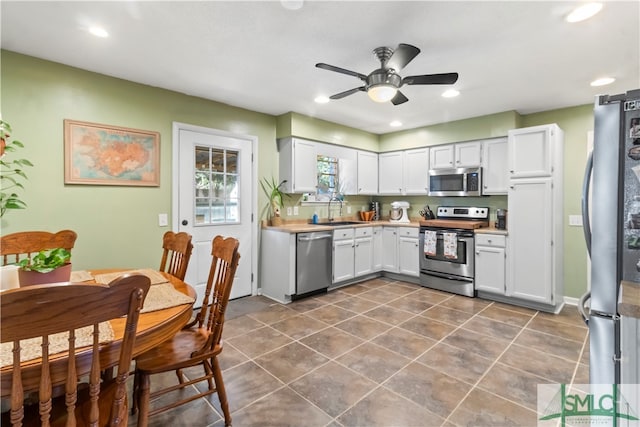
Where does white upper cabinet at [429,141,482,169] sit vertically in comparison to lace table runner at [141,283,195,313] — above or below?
above

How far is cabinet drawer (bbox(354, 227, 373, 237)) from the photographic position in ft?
15.2

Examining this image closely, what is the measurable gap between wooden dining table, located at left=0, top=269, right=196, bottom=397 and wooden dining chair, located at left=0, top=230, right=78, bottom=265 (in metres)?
1.35

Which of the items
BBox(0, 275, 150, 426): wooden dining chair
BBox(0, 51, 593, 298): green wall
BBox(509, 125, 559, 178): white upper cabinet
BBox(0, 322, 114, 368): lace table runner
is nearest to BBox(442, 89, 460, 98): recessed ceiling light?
BBox(509, 125, 559, 178): white upper cabinet

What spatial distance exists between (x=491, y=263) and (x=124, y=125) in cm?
442

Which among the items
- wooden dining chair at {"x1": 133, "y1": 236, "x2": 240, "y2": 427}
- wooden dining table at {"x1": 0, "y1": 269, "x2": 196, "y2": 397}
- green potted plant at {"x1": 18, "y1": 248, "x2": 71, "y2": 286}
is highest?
green potted plant at {"x1": 18, "y1": 248, "x2": 71, "y2": 286}

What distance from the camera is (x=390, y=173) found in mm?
5355

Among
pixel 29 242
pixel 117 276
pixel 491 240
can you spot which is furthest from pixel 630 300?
pixel 29 242

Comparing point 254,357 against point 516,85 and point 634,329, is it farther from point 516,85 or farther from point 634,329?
point 516,85

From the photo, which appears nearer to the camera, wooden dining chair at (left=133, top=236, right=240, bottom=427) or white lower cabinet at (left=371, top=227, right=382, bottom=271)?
wooden dining chair at (left=133, top=236, right=240, bottom=427)

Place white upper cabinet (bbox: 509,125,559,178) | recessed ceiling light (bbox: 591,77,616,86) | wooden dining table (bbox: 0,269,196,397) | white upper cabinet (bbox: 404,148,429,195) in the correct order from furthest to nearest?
white upper cabinet (bbox: 404,148,429,195) → white upper cabinet (bbox: 509,125,559,178) → recessed ceiling light (bbox: 591,77,616,86) → wooden dining table (bbox: 0,269,196,397)

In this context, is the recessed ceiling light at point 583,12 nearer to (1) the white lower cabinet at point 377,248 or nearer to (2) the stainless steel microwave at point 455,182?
(2) the stainless steel microwave at point 455,182

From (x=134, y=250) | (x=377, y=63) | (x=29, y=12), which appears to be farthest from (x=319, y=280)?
(x=29, y=12)

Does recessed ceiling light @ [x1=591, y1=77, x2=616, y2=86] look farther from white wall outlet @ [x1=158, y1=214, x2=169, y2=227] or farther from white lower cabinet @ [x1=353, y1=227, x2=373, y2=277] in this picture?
white wall outlet @ [x1=158, y1=214, x2=169, y2=227]

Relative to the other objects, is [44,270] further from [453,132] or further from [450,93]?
[453,132]
